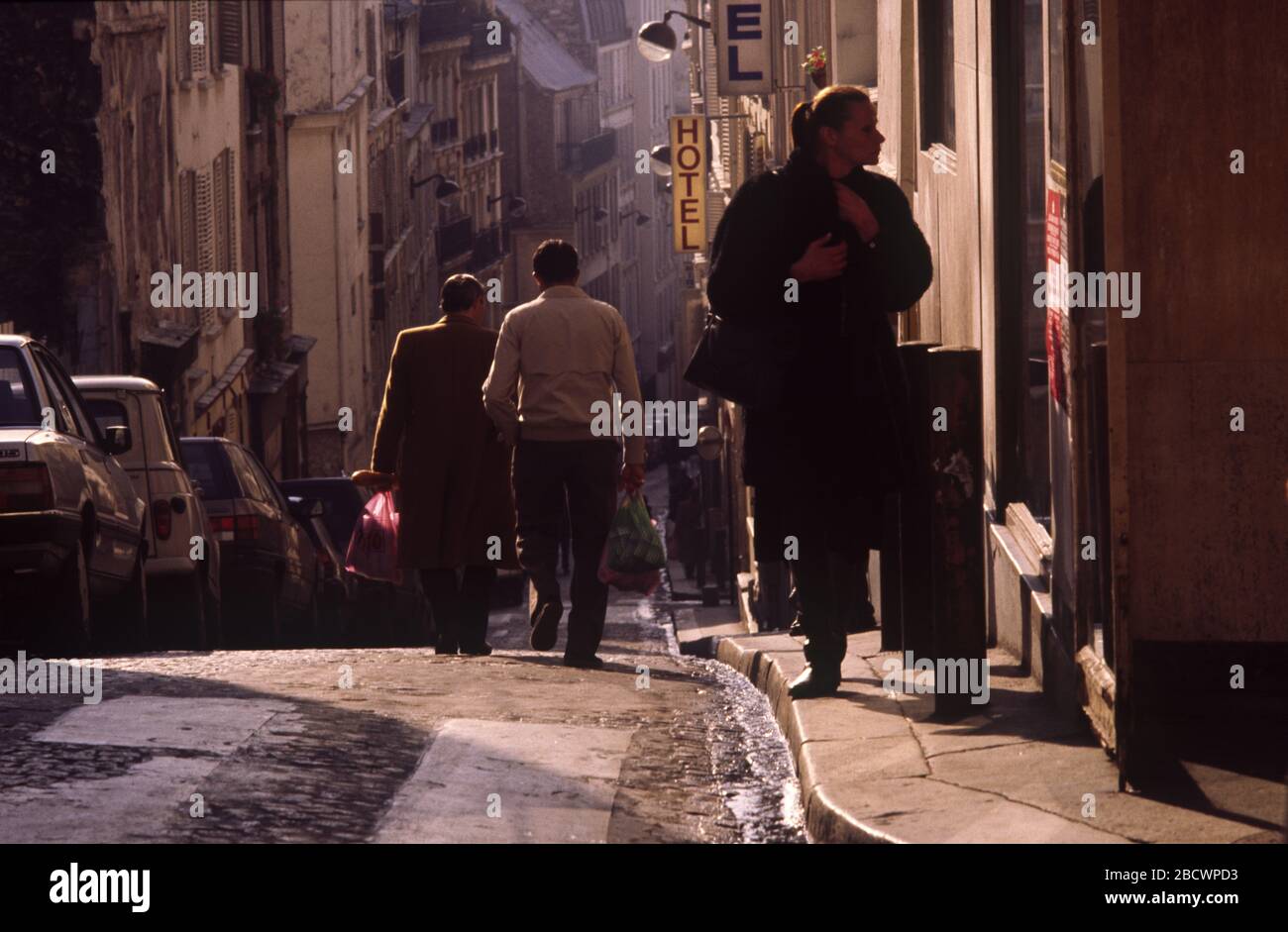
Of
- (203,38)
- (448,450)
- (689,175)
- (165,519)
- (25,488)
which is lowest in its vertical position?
(165,519)

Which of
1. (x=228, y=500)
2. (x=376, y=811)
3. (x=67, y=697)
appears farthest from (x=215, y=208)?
(x=376, y=811)

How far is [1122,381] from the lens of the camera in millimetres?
5730

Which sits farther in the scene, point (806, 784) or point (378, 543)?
point (378, 543)

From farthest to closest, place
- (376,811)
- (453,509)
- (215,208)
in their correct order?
1. (215,208)
2. (453,509)
3. (376,811)

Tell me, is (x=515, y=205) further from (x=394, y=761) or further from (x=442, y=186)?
(x=394, y=761)

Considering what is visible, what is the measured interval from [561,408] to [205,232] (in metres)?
23.7

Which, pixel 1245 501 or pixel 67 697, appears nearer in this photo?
pixel 1245 501

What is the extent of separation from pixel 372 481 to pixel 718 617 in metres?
24.1

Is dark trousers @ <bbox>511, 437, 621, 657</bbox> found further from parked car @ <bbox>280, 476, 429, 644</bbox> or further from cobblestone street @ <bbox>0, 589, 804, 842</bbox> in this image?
parked car @ <bbox>280, 476, 429, 644</bbox>

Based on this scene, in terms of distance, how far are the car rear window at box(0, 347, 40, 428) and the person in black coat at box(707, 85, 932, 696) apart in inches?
195

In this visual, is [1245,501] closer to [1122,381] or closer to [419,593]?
[1122,381]

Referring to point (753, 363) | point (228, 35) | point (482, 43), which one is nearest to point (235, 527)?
point (753, 363)

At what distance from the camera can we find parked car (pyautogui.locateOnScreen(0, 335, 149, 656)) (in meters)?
10.8

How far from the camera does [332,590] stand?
64.3 ft
